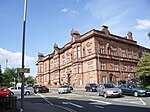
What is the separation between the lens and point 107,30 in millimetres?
63406

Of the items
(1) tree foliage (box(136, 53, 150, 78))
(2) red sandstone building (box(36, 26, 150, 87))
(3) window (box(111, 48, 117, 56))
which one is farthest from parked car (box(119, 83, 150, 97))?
(3) window (box(111, 48, 117, 56))

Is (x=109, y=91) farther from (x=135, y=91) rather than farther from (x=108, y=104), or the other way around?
(x=108, y=104)

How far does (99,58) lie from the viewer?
192 ft

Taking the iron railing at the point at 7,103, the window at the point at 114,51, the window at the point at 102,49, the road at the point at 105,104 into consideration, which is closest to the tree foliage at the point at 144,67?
the road at the point at 105,104

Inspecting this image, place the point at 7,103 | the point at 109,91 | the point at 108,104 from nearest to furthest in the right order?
1. the point at 7,103
2. the point at 108,104
3. the point at 109,91

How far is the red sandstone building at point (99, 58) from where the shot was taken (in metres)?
58.8

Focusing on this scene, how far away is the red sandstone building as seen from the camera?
193 ft

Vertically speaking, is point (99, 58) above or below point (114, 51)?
below

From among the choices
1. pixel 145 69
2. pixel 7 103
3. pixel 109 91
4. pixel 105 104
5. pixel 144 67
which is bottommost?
pixel 105 104

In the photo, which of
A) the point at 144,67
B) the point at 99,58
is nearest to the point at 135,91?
the point at 144,67

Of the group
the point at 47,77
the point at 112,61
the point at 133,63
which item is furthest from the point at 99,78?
the point at 47,77

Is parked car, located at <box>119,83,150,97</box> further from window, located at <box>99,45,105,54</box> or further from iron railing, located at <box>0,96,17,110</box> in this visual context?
window, located at <box>99,45,105,54</box>

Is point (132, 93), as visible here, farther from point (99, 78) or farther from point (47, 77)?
point (47, 77)

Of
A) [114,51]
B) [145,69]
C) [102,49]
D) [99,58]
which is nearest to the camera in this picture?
[145,69]
